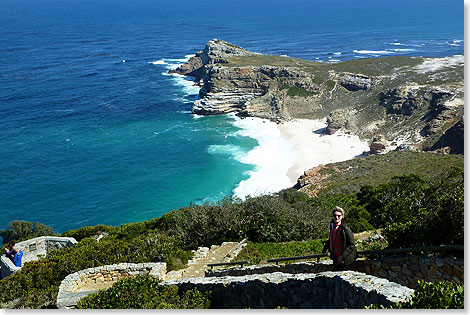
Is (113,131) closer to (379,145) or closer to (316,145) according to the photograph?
(316,145)

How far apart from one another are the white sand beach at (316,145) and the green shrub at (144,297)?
45043mm

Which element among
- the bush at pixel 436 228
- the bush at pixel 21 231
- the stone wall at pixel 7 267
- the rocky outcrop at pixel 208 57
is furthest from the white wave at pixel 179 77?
the bush at pixel 436 228

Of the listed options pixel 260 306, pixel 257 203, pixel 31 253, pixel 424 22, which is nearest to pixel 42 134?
A: pixel 31 253

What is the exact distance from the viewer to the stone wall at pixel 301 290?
802 cm

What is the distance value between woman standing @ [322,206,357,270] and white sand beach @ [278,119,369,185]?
45838 mm

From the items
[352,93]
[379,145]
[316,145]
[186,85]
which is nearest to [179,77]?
[186,85]

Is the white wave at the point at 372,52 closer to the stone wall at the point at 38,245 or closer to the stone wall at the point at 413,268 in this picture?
the stone wall at the point at 38,245

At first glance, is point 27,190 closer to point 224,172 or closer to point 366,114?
point 224,172

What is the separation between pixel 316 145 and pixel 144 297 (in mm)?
61402

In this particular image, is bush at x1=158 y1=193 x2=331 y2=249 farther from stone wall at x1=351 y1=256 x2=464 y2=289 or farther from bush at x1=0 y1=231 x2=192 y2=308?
stone wall at x1=351 y1=256 x2=464 y2=289

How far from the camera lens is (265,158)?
63531 millimetres

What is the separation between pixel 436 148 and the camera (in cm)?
5831

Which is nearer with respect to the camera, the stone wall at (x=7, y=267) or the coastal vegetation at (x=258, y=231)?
the coastal vegetation at (x=258, y=231)

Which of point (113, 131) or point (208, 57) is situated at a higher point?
point (208, 57)
